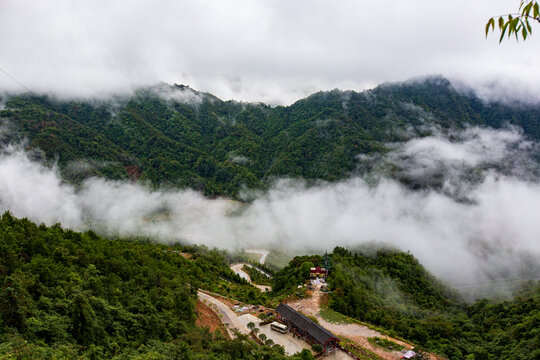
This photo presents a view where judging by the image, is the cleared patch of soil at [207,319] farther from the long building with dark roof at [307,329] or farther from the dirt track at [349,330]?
the dirt track at [349,330]

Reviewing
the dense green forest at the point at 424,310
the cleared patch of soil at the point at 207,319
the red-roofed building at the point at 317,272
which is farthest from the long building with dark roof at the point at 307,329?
the red-roofed building at the point at 317,272

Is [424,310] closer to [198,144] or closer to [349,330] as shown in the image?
[349,330]

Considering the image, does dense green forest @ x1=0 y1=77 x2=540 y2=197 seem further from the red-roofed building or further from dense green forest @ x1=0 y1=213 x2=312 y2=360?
dense green forest @ x1=0 y1=213 x2=312 y2=360

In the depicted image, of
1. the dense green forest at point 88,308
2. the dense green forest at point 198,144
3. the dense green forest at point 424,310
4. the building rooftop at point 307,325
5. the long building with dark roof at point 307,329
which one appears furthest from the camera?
the dense green forest at point 198,144

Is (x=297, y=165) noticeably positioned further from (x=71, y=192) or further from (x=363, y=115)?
(x=71, y=192)

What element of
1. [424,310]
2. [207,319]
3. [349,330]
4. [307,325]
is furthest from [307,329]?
[424,310]
